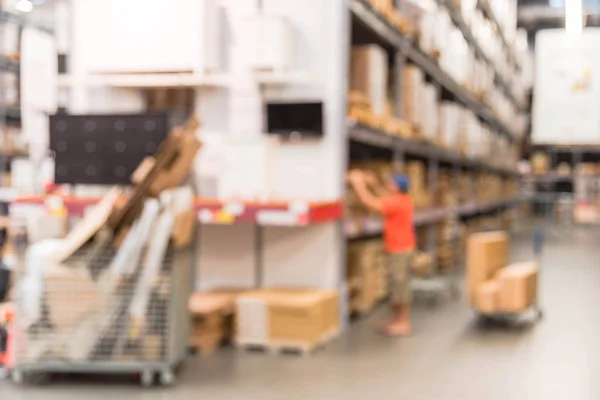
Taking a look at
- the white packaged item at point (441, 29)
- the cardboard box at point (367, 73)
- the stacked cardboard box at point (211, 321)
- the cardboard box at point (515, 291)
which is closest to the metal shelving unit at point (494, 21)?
the white packaged item at point (441, 29)

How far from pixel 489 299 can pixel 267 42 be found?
2665 millimetres

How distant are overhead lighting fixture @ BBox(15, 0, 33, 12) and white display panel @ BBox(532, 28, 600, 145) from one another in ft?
32.3

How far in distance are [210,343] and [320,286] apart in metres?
1.02

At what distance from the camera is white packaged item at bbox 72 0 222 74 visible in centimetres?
555

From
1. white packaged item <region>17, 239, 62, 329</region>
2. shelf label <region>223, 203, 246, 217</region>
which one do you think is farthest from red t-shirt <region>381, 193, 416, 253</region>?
white packaged item <region>17, 239, 62, 329</region>

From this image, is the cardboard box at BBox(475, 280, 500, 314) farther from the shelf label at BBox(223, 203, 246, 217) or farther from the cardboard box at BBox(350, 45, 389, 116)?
the shelf label at BBox(223, 203, 246, 217)

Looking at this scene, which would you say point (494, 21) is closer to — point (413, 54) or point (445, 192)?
point (445, 192)

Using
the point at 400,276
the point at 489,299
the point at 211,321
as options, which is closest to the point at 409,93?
the point at 489,299

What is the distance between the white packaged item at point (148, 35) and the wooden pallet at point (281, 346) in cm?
197

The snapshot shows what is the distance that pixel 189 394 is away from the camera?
415 cm

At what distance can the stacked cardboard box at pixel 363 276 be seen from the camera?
21.6 feet

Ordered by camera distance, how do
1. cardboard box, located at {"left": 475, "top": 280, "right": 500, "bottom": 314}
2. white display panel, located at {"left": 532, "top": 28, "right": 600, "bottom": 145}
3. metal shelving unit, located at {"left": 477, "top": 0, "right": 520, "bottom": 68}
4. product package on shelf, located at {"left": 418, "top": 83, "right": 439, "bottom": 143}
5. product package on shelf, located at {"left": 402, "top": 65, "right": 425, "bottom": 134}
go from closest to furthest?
white display panel, located at {"left": 532, "top": 28, "right": 600, "bottom": 145}, cardboard box, located at {"left": 475, "top": 280, "right": 500, "bottom": 314}, product package on shelf, located at {"left": 402, "top": 65, "right": 425, "bottom": 134}, product package on shelf, located at {"left": 418, "top": 83, "right": 439, "bottom": 143}, metal shelving unit, located at {"left": 477, "top": 0, "right": 520, "bottom": 68}

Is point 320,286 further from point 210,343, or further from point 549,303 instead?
point 549,303

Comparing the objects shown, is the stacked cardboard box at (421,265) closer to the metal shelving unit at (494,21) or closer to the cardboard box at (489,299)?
the cardboard box at (489,299)
